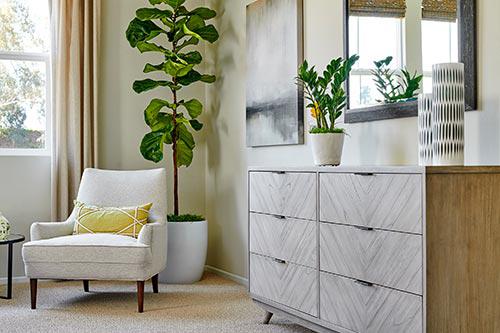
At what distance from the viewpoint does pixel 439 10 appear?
10.2 feet

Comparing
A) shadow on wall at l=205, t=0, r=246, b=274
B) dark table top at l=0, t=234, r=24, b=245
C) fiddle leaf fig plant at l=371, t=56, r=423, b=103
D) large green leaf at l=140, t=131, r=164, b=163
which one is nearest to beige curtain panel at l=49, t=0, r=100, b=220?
large green leaf at l=140, t=131, r=164, b=163

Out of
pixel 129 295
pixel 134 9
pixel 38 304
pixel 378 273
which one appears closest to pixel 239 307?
pixel 129 295

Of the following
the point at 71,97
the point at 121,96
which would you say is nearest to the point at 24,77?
the point at 71,97

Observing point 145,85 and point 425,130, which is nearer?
point 425,130

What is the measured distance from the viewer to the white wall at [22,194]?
202 inches

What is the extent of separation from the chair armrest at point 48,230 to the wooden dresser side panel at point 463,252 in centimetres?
273

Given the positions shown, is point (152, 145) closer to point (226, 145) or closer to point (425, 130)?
point (226, 145)

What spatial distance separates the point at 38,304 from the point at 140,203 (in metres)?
0.93

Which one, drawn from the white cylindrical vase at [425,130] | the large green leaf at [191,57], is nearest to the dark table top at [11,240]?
the large green leaf at [191,57]

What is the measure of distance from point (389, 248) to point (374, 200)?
0.21 metres

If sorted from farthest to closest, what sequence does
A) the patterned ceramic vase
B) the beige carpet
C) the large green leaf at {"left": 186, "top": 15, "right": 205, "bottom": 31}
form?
1. the large green leaf at {"left": 186, "top": 15, "right": 205, "bottom": 31}
2. the patterned ceramic vase
3. the beige carpet

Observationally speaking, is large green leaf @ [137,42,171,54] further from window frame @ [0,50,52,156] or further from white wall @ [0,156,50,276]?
white wall @ [0,156,50,276]

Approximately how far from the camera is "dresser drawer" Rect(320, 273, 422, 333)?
2.64 metres

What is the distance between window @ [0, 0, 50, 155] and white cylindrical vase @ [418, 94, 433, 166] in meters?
3.32
